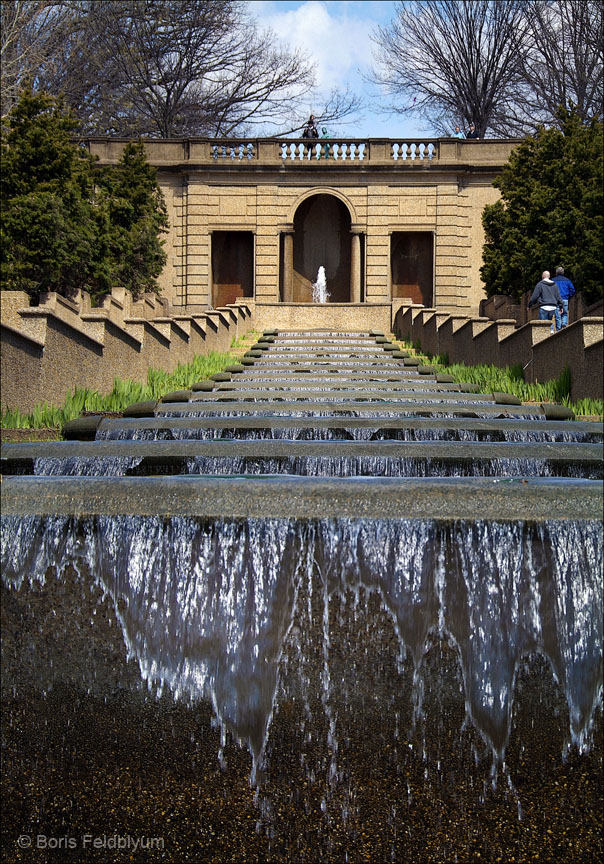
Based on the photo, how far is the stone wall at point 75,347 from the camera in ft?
34.7

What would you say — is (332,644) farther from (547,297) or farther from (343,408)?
(547,297)

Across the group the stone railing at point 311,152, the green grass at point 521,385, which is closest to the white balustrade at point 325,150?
the stone railing at point 311,152

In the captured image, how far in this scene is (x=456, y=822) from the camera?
424 centimetres

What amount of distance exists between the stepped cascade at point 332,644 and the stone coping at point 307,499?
0.05 feet

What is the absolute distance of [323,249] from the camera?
33.4 metres

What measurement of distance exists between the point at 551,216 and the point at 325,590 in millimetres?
16583

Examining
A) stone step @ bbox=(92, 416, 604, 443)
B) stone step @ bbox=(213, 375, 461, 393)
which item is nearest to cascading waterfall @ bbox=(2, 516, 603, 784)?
stone step @ bbox=(92, 416, 604, 443)

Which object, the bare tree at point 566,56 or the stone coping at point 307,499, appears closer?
the stone coping at point 307,499

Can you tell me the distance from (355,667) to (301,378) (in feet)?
34.2

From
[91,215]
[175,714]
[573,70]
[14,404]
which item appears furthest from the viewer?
[573,70]

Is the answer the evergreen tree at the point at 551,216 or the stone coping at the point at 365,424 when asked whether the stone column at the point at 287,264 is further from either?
the stone coping at the point at 365,424

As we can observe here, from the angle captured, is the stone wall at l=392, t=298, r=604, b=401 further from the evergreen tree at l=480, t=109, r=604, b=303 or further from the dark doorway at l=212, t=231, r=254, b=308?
the dark doorway at l=212, t=231, r=254, b=308

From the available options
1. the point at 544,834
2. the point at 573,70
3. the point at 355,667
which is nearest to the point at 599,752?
the point at 544,834

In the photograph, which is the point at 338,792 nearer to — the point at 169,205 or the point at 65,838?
the point at 65,838
